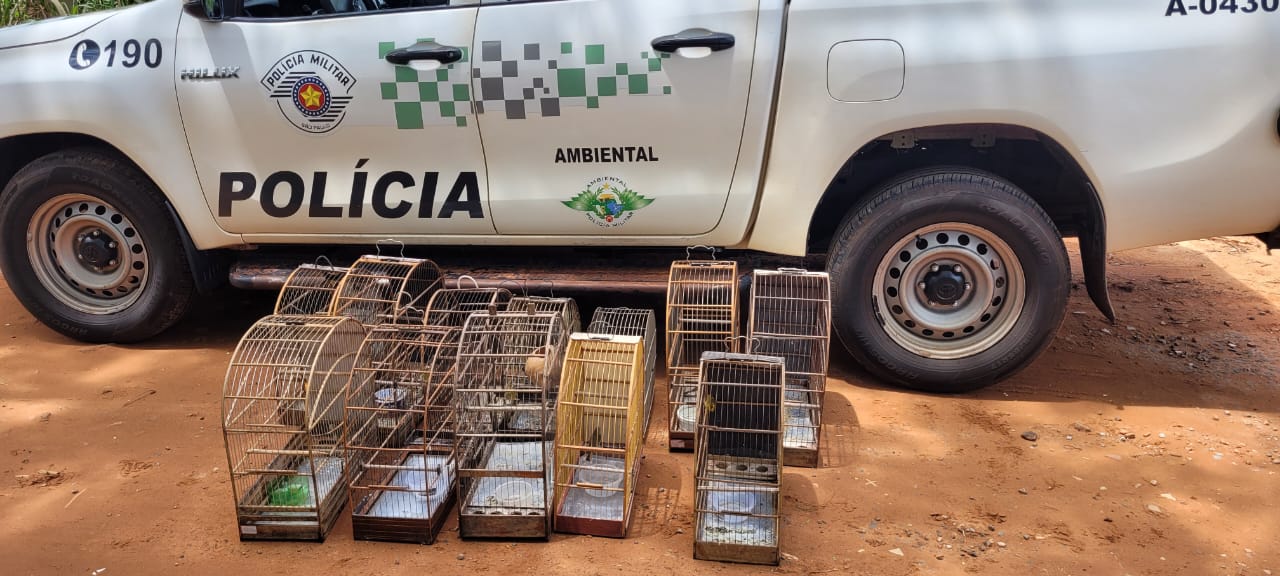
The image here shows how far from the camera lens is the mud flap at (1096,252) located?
3.94 m

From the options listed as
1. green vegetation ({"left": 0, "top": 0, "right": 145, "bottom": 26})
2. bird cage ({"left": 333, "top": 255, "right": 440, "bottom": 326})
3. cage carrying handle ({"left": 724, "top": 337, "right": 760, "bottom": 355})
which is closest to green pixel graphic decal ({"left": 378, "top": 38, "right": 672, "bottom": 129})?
bird cage ({"left": 333, "top": 255, "right": 440, "bottom": 326})

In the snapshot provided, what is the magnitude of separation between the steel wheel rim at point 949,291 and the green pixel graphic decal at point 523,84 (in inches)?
56.3

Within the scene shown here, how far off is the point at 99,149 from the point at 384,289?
188cm

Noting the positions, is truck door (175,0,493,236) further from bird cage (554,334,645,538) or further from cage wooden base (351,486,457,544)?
cage wooden base (351,486,457,544)

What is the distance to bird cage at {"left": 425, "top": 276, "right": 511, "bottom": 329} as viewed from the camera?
165 inches

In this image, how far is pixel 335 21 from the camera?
14.0ft

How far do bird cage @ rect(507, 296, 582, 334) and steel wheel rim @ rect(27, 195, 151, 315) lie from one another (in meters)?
2.29

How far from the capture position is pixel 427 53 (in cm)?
411

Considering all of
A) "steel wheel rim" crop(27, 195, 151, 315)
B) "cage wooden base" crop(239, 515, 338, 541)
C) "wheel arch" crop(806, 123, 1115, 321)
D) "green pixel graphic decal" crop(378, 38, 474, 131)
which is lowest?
"cage wooden base" crop(239, 515, 338, 541)

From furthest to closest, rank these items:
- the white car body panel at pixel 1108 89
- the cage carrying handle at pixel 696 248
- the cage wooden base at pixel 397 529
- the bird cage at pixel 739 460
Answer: the cage carrying handle at pixel 696 248, the white car body panel at pixel 1108 89, the cage wooden base at pixel 397 529, the bird cage at pixel 739 460

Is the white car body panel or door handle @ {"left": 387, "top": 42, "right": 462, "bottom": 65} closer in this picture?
the white car body panel

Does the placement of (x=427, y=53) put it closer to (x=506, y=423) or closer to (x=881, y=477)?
(x=506, y=423)

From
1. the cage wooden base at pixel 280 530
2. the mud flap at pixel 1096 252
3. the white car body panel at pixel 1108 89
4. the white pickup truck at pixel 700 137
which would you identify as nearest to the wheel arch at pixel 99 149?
the white pickup truck at pixel 700 137

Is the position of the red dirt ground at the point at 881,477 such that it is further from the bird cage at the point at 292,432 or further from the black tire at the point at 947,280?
the black tire at the point at 947,280
